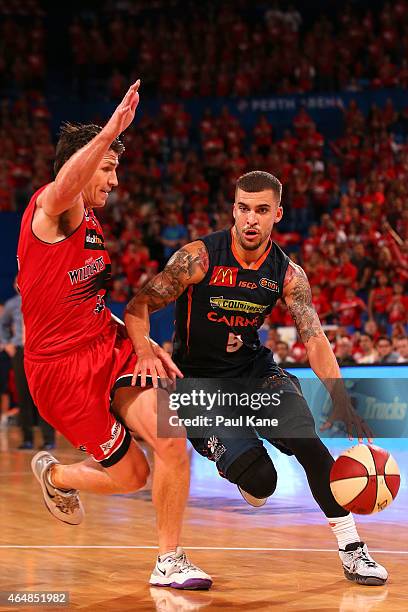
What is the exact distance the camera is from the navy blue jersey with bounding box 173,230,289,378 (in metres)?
5.95

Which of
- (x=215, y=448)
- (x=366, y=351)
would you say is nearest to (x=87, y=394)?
(x=215, y=448)

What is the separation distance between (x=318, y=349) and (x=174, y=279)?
90 cm

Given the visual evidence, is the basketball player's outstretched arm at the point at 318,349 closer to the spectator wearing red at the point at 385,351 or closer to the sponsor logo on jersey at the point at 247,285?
the sponsor logo on jersey at the point at 247,285

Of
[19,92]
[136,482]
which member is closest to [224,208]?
[19,92]

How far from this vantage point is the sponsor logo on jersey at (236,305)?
5938mm

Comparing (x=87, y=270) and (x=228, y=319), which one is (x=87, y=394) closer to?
(x=87, y=270)

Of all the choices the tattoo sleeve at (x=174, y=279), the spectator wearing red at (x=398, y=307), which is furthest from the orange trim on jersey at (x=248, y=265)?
the spectator wearing red at (x=398, y=307)

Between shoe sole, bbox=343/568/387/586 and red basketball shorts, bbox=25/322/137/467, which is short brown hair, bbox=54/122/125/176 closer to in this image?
red basketball shorts, bbox=25/322/137/467

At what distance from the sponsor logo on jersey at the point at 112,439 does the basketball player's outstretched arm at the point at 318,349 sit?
44.5 inches

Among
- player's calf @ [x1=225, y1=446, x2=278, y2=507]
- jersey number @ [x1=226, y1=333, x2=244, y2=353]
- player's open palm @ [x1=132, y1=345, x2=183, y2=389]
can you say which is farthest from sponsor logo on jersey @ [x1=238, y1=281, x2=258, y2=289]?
player's calf @ [x1=225, y1=446, x2=278, y2=507]

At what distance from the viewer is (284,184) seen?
68.0 feet

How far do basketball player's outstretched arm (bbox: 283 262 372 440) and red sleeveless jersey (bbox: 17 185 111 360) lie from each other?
110 cm

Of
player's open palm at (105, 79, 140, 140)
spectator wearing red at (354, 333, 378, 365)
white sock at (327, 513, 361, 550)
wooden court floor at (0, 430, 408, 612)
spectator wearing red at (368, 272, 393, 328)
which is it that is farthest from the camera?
spectator wearing red at (368, 272, 393, 328)

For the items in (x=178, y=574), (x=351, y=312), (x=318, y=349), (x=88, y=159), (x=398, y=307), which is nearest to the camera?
(x=88, y=159)
